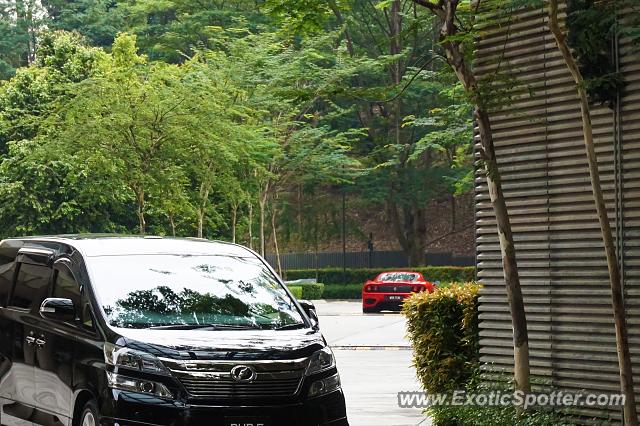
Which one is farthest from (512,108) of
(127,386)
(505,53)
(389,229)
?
(389,229)

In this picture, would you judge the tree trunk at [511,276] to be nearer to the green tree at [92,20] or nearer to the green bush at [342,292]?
the green bush at [342,292]

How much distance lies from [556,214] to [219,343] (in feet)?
12.5

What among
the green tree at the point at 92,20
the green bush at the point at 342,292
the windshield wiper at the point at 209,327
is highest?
the green tree at the point at 92,20

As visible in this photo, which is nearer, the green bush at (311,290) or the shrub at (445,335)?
the shrub at (445,335)

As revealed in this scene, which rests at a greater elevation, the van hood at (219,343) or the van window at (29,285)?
the van window at (29,285)

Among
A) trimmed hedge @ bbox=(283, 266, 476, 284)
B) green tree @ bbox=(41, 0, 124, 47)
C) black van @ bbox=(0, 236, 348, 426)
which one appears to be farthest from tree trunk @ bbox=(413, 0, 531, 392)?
green tree @ bbox=(41, 0, 124, 47)

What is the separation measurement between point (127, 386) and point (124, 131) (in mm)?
28583

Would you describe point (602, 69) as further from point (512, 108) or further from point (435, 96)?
point (435, 96)

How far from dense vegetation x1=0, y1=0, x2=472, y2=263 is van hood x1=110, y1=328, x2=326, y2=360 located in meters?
2.85

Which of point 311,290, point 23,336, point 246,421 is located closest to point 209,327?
point 246,421

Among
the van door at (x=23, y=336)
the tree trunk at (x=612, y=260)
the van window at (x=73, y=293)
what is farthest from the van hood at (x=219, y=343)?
the tree trunk at (x=612, y=260)

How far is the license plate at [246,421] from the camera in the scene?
361 inches

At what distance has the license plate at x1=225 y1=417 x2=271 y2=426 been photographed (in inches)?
361

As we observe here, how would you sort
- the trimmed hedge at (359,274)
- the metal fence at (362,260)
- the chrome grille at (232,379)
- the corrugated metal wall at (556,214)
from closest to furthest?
the chrome grille at (232,379)
the corrugated metal wall at (556,214)
the trimmed hedge at (359,274)
the metal fence at (362,260)
